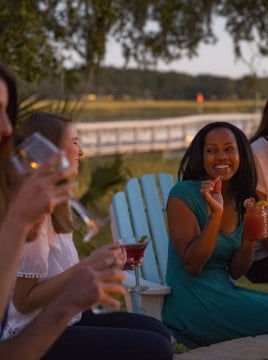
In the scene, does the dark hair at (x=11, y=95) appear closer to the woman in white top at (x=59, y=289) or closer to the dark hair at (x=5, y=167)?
the dark hair at (x=5, y=167)

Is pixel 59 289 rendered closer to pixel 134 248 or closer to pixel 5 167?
pixel 5 167

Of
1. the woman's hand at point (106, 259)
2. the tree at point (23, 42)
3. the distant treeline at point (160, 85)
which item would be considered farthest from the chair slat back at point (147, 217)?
the distant treeline at point (160, 85)

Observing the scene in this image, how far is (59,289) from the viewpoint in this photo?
310 centimetres

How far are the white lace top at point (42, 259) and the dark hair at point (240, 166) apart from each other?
1372mm

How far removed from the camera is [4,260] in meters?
2.10

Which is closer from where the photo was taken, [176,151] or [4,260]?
[4,260]

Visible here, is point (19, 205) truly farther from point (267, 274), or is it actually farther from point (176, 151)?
point (176, 151)

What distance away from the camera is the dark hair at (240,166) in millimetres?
4848

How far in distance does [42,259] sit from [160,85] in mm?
51443

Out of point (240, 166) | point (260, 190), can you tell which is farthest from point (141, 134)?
point (240, 166)

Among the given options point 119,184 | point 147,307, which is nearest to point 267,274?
point 147,307

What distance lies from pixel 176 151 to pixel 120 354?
24282 millimetres

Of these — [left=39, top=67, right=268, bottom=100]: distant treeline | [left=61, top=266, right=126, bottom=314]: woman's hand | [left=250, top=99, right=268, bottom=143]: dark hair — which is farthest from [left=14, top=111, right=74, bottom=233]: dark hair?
[left=39, top=67, right=268, bottom=100]: distant treeline

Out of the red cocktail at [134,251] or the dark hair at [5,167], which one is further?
the red cocktail at [134,251]
